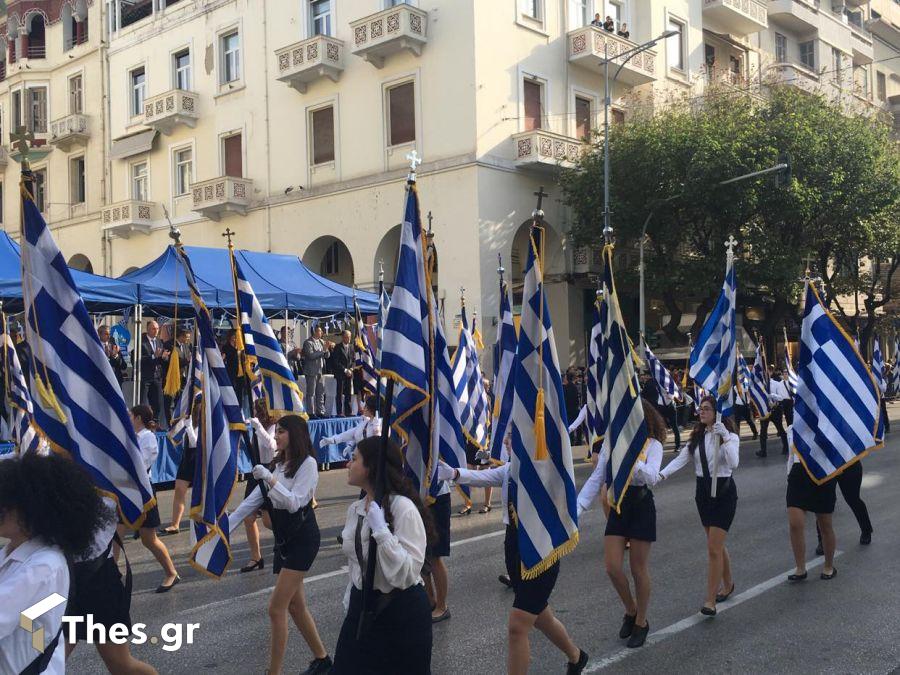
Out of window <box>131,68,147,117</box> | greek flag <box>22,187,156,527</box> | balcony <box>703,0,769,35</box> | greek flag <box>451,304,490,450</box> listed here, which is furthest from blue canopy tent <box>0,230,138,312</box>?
balcony <box>703,0,769,35</box>

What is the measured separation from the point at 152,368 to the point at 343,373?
4.37 m

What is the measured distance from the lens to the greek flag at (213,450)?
655cm

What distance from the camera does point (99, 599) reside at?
14.7 feet

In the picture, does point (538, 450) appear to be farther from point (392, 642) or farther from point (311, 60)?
point (311, 60)

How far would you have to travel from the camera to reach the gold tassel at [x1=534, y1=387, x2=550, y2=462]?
→ 5500 millimetres

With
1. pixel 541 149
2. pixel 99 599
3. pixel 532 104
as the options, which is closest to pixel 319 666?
pixel 99 599

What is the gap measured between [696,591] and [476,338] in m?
11.3

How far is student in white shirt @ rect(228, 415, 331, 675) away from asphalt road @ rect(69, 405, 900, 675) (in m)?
0.54

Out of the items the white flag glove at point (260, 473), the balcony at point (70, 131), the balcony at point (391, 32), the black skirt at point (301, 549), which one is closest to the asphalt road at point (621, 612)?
the black skirt at point (301, 549)

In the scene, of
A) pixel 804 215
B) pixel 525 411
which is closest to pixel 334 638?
pixel 525 411

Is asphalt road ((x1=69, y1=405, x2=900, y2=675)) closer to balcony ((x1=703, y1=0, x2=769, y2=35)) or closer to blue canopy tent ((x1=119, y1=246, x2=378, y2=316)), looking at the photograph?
blue canopy tent ((x1=119, y1=246, x2=378, y2=316))

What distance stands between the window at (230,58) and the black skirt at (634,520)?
28066 mm

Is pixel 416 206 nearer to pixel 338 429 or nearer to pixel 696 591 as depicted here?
pixel 696 591

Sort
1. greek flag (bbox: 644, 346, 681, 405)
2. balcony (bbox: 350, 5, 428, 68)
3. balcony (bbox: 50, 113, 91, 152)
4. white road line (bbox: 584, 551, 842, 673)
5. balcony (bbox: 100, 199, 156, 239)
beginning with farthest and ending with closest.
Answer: balcony (bbox: 50, 113, 91, 152), balcony (bbox: 100, 199, 156, 239), balcony (bbox: 350, 5, 428, 68), greek flag (bbox: 644, 346, 681, 405), white road line (bbox: 584, 551, 842, 673)
